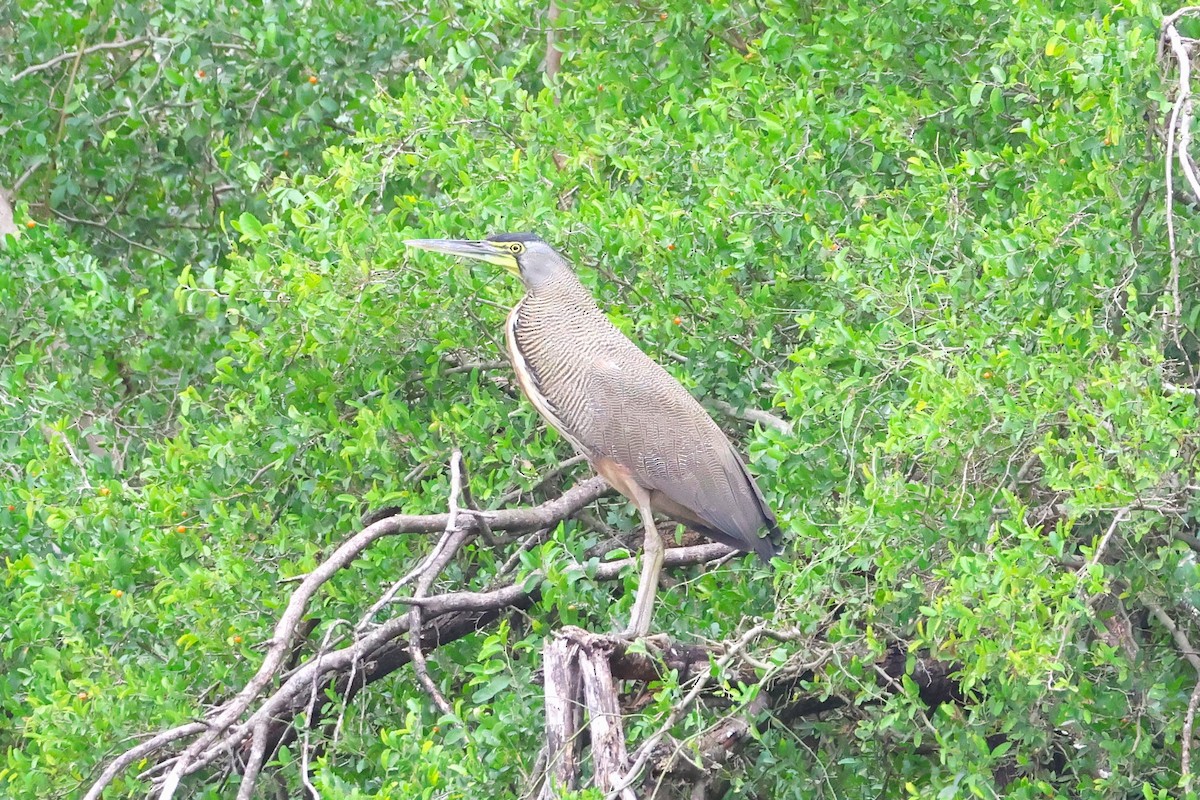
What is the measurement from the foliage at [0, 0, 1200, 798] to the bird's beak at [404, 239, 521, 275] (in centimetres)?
6

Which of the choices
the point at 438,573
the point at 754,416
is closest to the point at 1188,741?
the point at 754,416

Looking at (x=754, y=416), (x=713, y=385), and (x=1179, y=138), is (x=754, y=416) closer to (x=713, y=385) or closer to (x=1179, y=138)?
(x=713, y=385)

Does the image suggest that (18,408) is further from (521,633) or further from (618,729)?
(618,729)

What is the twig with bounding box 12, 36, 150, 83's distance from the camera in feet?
22.3

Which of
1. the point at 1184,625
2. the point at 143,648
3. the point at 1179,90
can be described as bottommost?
the point at 143,648

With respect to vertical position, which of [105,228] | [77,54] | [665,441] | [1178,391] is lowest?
[105,228]

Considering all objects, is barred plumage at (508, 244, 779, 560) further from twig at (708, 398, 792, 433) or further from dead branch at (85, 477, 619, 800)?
dead branch at (85, 477, 619, 800)

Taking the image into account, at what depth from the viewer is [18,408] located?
5418 mm

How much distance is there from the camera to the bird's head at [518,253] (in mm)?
4828

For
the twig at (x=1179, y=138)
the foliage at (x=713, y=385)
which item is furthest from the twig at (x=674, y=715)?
the twig at (x=1179, y=138)

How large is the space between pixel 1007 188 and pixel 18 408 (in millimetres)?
3309

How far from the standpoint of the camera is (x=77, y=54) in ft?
22.5

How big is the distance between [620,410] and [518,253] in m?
0.61

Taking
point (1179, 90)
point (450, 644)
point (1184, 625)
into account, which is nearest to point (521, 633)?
point (450, 644)
